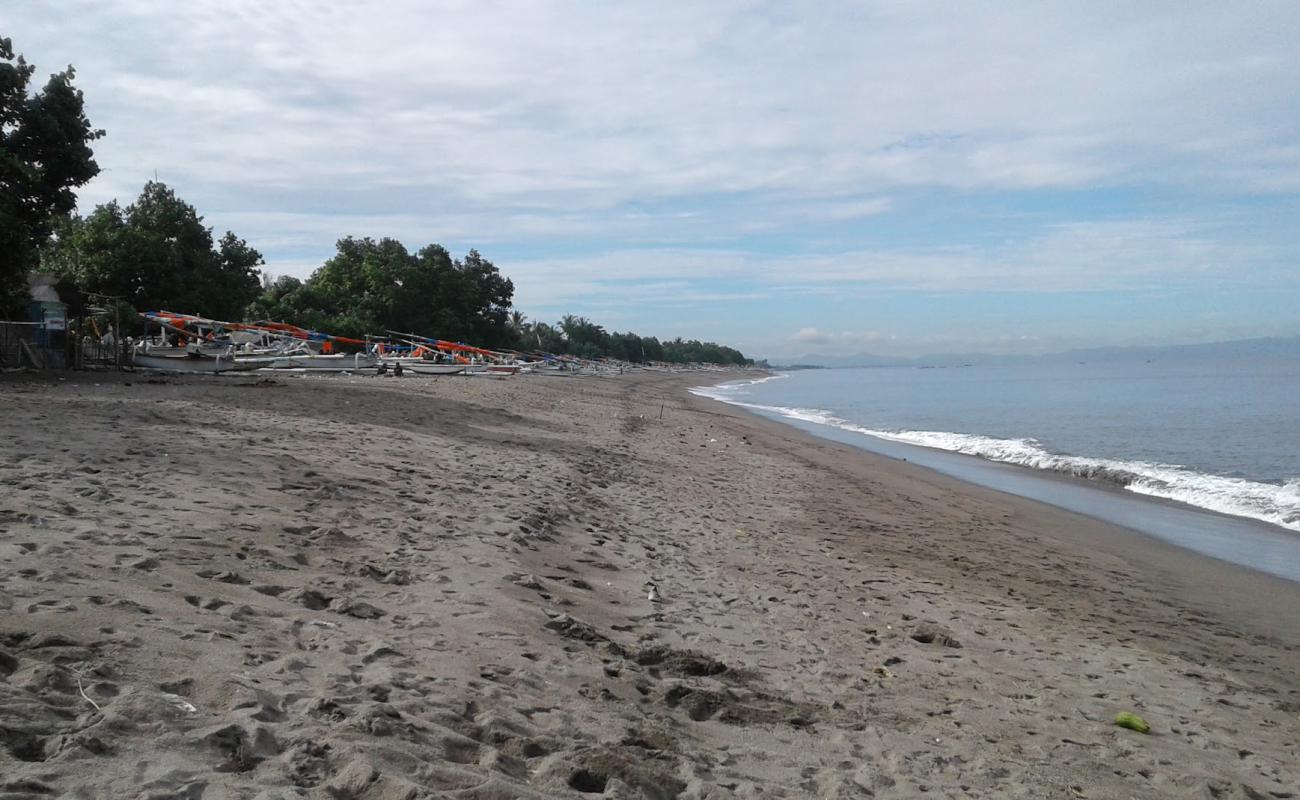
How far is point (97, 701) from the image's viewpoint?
12.0ft

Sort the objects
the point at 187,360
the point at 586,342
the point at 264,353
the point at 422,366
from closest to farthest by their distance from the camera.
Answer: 1. the point at 187,360
2. the point at 264,353
3. the point at 422,366
4. the point at 586,342

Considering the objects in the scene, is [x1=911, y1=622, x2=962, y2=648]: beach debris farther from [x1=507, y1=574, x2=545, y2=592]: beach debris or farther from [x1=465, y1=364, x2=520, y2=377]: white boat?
[x1=465, y1=364, x2=520, y2=377]: white boat

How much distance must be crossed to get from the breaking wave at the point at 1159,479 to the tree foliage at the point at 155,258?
33030mm

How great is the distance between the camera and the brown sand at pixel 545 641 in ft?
12.6

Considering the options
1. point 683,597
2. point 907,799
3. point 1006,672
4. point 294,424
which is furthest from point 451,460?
point 907,799

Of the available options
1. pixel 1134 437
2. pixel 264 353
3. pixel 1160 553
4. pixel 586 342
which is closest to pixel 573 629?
pixel 1160 553

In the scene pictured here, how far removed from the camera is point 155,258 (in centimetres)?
3831

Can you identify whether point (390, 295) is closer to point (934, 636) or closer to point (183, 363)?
point (183, 363)

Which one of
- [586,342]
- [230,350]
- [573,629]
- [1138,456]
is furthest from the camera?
[586,342]

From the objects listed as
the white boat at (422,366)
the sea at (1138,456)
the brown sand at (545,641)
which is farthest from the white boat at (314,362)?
the brown sand at (545,641)

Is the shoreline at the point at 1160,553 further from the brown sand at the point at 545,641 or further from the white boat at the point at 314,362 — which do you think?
the white boat at the point at 314,362

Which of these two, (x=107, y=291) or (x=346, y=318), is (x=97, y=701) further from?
(x=346, y=318)

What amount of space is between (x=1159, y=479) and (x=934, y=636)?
15964mm

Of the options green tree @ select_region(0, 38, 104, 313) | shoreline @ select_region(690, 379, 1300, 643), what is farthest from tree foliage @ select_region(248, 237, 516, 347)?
shoreline @ select_region(690, 379, 1300, 643)
